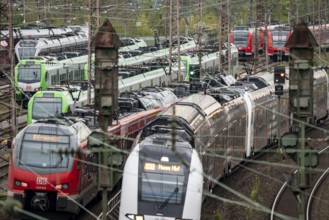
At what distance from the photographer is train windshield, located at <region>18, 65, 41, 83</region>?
4822cm

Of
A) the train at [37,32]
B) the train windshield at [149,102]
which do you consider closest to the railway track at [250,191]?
the train windshield at [149,102]

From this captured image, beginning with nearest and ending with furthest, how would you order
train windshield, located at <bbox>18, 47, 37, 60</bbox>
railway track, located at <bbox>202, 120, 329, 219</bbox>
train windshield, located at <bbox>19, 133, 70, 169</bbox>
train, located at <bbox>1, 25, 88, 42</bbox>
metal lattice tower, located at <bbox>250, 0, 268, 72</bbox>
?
train windshield, located at <bbox>19, 133, 70, 169</bbox> < railway track, located at <bbox>202, 120, 329, 219</bbox> < train windshield, located at <bbox>18, 47, 37, 60</bbox> < metal lattice tower, located at <bbox>250, 0, 268, 72</bbox> < train, located at <bbox>1, 25, 88, 42</bbox>

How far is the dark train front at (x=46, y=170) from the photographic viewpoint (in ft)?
80.5

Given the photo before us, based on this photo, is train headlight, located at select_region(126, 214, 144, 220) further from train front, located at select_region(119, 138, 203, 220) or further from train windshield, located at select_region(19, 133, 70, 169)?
train windshield, located at select_region(19, 133, 70, 169)

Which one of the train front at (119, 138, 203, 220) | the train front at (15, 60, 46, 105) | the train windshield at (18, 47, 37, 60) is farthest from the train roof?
the train windshield at (18, 47, 37, 60)

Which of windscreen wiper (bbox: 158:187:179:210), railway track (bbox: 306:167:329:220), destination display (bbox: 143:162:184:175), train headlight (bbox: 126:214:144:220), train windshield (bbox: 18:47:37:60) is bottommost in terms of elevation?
railway track (bbox: 306:167:329:220)

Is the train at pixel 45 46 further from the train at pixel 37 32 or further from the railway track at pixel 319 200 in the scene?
the railway track at pixel 319 200

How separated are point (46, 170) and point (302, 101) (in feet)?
25.2

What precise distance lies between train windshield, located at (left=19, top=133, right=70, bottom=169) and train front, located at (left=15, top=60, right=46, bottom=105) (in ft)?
76.7

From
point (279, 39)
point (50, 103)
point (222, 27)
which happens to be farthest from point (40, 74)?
point (279, 39)

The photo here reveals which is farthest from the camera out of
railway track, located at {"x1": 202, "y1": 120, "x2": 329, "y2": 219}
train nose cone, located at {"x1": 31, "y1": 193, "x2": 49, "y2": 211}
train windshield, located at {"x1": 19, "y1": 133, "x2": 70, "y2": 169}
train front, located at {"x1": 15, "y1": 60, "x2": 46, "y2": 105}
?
train front, located at {"x1": 15, "y1": 60, "x2": 46, "y2": 105}

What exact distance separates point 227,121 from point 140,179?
8.84 m

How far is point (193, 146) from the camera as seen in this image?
76.4 feet

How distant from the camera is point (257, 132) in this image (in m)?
35.5
